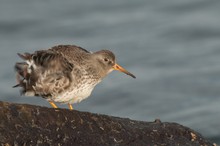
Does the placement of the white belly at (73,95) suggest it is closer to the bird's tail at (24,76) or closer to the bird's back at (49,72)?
the bird's back at (49,72)

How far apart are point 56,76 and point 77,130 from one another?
2.52m

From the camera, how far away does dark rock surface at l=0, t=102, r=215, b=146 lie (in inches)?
444

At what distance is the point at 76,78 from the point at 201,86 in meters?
9.15

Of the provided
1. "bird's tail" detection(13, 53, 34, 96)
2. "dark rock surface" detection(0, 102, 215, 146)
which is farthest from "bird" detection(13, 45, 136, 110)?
"dark rock surface" detection(0, 102, 215, 146)

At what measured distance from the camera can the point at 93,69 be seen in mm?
15086

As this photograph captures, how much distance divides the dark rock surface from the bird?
1919 mm

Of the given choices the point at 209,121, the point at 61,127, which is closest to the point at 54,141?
the point at 61,127

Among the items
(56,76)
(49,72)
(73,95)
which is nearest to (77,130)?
(73,95)

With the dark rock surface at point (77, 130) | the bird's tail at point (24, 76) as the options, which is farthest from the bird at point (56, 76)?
the dark rock surface at point (77, 130)

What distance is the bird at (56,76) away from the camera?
46.3 feet

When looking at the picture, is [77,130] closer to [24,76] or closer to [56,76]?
[56,76]

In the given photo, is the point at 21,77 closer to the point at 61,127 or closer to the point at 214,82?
the point at 61,127

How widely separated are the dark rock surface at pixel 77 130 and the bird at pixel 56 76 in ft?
6.30

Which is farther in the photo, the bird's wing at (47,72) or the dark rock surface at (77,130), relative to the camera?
the bird's wing at (47,72)
